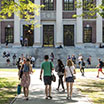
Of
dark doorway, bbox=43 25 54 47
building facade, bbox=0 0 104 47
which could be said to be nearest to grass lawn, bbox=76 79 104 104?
building facade, bbox=0 0 104 47

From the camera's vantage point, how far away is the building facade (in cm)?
4762

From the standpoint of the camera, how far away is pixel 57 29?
47750 mm

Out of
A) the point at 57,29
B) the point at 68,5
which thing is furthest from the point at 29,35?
the point at 68,5

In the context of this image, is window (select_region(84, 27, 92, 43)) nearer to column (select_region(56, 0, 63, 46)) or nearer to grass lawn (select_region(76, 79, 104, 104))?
column (select_region(56, 0, 63, 46))

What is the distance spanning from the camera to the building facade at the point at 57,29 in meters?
47.6

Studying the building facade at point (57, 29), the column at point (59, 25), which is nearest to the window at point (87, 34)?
the building facade at point (57, 29)

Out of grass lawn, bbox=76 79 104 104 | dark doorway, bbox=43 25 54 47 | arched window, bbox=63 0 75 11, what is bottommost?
grass lawn, bbox=76 79 104 104

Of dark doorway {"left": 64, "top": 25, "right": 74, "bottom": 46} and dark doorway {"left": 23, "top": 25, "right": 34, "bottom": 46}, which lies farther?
dark doorway {"left": 23, "top": 25, "right": 34, "bottom": 46}

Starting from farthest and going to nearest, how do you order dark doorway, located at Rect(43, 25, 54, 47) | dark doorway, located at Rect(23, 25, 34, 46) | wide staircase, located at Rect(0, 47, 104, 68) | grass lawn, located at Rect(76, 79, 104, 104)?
dark doorway, located at Rect(43, 25, 54, 47) → dark doorway, located at Rect(23, 25, 34, 46) → wide staircase, located at Rect(0, 47, 104, 68) → grass lawn, located at Rect(76, 79, 104, 104)

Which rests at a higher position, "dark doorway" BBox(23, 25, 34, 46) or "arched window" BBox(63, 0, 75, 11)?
"arched window" BBox(63, 0, 75, 11)

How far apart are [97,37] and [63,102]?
38.5 m

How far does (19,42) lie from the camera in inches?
1866

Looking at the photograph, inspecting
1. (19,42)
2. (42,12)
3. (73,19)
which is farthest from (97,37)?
(19,42)

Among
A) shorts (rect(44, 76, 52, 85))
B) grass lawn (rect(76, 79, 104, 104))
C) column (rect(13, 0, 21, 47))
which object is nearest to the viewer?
shorts (rect(44, 76, 52, 85))
